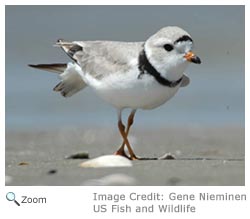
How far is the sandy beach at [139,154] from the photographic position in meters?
4.50

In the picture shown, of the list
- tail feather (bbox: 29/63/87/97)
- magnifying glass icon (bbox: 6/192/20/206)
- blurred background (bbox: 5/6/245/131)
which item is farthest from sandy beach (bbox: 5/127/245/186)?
tail feather (bbox: 29/63/87/97)

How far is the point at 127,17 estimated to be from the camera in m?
12.6

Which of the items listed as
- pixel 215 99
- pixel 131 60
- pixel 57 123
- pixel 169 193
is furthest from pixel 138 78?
pixel 215 99

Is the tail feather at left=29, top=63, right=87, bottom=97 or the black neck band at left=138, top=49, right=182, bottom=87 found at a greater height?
the black neck band at left=138, top=49, right=182, bottom=87

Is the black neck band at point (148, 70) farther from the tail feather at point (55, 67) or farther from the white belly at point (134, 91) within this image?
the tail feather at point (55, 67)

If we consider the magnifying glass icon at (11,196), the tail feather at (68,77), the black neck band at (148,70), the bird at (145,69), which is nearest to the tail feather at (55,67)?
the tail feather at (68,77)

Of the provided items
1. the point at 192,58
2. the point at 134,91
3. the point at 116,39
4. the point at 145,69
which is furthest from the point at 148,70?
the point at 116,39

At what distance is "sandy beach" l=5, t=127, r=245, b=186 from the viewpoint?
14.8ft

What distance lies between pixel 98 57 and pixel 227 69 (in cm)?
503

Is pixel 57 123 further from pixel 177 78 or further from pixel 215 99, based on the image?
pixel 177 78

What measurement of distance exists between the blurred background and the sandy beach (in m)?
0.41

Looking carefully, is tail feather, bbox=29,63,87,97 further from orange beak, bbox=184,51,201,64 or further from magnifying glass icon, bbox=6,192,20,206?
magnifying glass icon, bbox=6,192,20,206

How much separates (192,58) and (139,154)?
149 centimetres

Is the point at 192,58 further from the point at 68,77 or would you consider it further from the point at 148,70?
the point at 68,77
